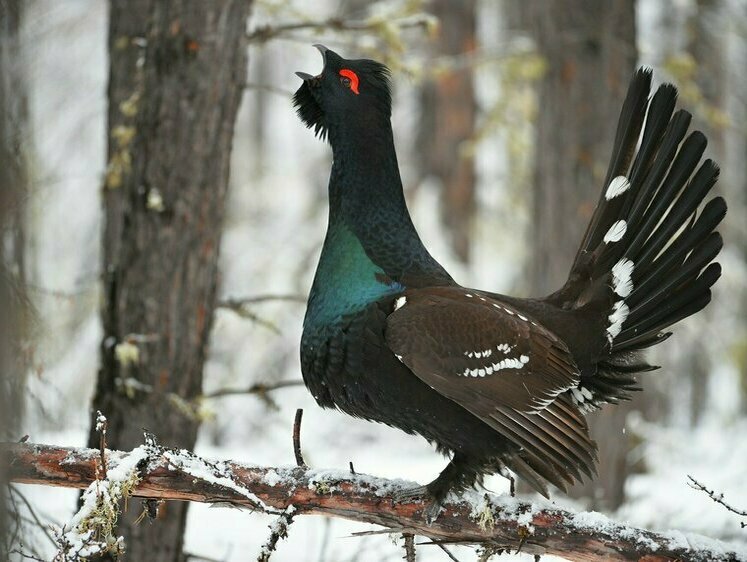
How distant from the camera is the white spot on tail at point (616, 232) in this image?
410cm

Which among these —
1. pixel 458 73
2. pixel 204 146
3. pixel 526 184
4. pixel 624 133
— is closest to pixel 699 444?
pixel 526 184

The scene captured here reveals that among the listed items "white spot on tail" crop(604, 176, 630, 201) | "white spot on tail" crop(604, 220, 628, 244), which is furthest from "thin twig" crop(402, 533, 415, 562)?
"white spot on tail" crop(604, 176, 630, 201)

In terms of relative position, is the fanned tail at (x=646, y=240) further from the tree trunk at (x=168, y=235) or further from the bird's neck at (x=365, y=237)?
the tree trunk at (x=168, y=235)

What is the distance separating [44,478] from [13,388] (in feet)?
1.86

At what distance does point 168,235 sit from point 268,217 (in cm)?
823

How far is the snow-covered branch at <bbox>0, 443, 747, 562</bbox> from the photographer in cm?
301

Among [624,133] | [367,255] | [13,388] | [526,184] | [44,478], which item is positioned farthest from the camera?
[526,184]

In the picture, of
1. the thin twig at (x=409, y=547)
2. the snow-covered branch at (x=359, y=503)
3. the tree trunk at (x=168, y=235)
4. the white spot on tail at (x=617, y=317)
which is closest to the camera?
the snow-covered branch at (x=359, y=503)

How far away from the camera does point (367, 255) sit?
382 centimetres

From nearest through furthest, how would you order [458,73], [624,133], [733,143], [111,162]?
[624,133] → [111,162] → [458,73] → [733,143]

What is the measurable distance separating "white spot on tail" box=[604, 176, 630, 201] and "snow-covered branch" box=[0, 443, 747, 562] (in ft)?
5.33

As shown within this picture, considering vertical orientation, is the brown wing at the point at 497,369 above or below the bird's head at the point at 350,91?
below

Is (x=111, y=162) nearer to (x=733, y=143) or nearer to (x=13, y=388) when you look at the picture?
(x=13, y=388)

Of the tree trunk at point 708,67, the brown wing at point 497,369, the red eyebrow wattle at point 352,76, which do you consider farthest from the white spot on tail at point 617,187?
the tree trunk at point 708,67
